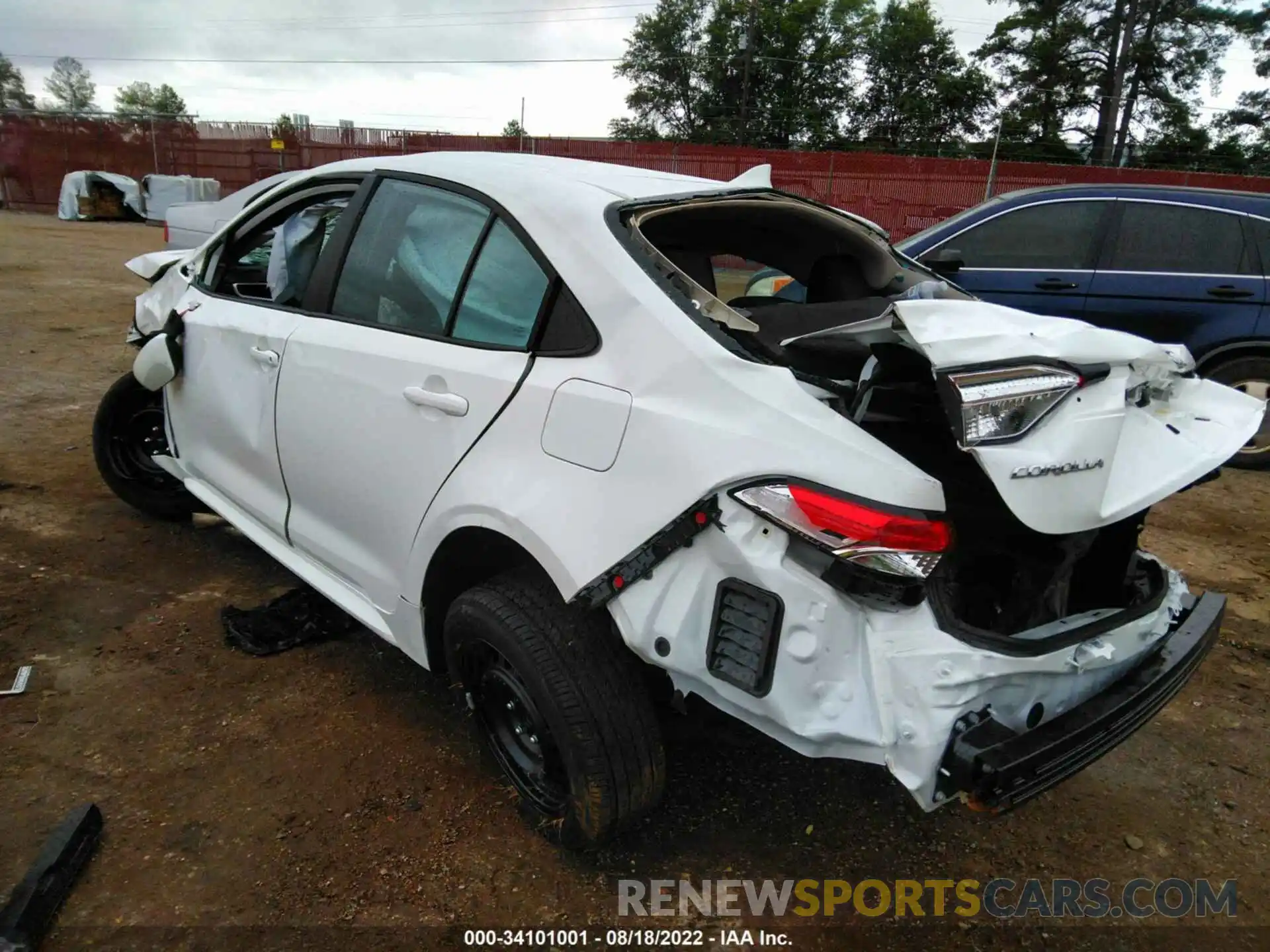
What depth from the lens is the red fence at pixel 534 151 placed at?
52.9 feet

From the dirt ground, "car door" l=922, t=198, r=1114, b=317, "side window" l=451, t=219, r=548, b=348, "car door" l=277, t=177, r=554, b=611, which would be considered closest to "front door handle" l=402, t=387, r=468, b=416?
"car door" l=277, t=177, r=554, b=611

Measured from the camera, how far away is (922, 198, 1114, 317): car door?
5.70 meters

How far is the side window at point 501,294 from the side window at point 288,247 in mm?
807

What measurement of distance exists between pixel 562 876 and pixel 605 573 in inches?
33.8

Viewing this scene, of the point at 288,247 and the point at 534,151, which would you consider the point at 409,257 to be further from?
the point at 534,151

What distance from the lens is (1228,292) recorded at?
546 centimetres

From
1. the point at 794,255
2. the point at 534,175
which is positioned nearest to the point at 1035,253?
the point at 794,255

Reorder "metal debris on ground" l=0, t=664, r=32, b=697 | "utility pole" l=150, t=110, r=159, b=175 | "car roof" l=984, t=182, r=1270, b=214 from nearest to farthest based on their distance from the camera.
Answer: "metal debris on ground" l=0, t=664, r=32, b=697 < "car roof" l=984, t=182, r=1270, b=214 < "utility pole" l=150, t=110, r=159, b=175

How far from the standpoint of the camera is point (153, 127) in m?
24.2

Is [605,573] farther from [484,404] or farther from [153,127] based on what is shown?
[153,127]

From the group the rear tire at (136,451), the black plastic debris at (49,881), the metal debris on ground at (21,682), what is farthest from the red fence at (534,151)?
the black plastic debris at (49,881)

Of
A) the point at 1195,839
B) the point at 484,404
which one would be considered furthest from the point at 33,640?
the point at 1195,839

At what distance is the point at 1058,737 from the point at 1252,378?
498cm

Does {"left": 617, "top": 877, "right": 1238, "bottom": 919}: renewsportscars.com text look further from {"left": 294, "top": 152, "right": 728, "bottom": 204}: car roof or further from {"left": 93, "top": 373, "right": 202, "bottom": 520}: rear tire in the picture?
A: {"left": 93, "top": 373, "right": 202, "bottom": 520}: rear tire
